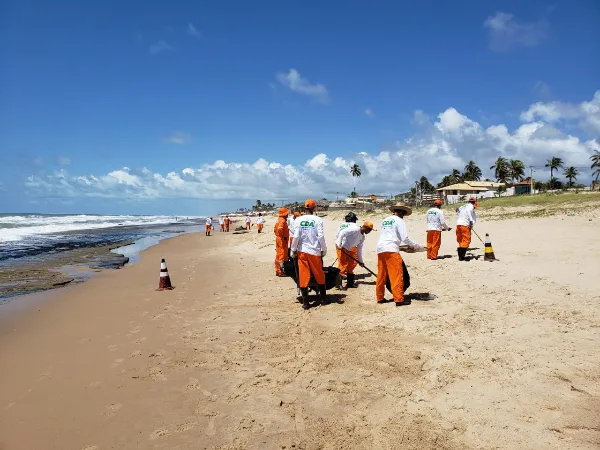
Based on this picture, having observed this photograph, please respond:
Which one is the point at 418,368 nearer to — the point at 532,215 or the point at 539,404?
the point at 539,404

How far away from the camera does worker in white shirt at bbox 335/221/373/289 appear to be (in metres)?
A: 8.34

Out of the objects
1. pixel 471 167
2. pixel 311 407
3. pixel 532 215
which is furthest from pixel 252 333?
pixel 471 167

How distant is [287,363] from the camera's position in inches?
183

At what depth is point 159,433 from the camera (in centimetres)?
333

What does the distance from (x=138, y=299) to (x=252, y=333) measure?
406 cm

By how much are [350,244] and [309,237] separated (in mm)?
1661

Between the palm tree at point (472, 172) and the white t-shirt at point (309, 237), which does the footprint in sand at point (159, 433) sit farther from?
the palm tree at point (472, 172)

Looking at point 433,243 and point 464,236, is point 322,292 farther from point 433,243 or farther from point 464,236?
point 464,236

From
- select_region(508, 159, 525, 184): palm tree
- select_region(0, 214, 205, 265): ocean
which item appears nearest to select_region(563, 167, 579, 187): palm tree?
select_region(508, 159, 525, 184): palm tree

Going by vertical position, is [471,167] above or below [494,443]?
above

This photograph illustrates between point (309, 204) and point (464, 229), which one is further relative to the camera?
point (464, 229)

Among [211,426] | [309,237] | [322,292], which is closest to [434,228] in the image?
[322,292]

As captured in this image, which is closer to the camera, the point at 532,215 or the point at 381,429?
the point at 381,429

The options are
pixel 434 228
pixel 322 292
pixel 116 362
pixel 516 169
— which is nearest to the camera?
pixel 116 362
